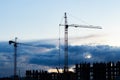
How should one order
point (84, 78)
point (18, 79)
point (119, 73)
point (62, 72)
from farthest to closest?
point (18, 79) → point (62, 72) → point (84, 78) → point (119, 73)

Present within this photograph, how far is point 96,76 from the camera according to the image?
15600 cm

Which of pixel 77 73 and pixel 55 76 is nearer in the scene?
pixel 77 73

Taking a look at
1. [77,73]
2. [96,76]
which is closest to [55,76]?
[77,73]

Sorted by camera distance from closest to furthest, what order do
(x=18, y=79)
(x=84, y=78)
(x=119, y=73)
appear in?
(x=119, y=73) → (x=84, y=78) → (x=18, y=79)

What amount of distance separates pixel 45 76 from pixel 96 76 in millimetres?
41630

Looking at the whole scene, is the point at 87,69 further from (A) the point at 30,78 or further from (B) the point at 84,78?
(A) the point at 30,78

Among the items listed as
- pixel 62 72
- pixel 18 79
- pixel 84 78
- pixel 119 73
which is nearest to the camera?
pixel 119 73

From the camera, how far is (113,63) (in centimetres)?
15312

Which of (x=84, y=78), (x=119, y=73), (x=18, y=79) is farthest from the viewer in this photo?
(x=18, y=79)

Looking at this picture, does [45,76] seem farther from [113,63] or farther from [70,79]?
[113,63]

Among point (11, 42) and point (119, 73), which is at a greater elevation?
point (11, 42)

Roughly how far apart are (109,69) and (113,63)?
8.78ft

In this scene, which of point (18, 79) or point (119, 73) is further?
point (18, 79)

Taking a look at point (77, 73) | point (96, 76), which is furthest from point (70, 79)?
point (96, 76)
